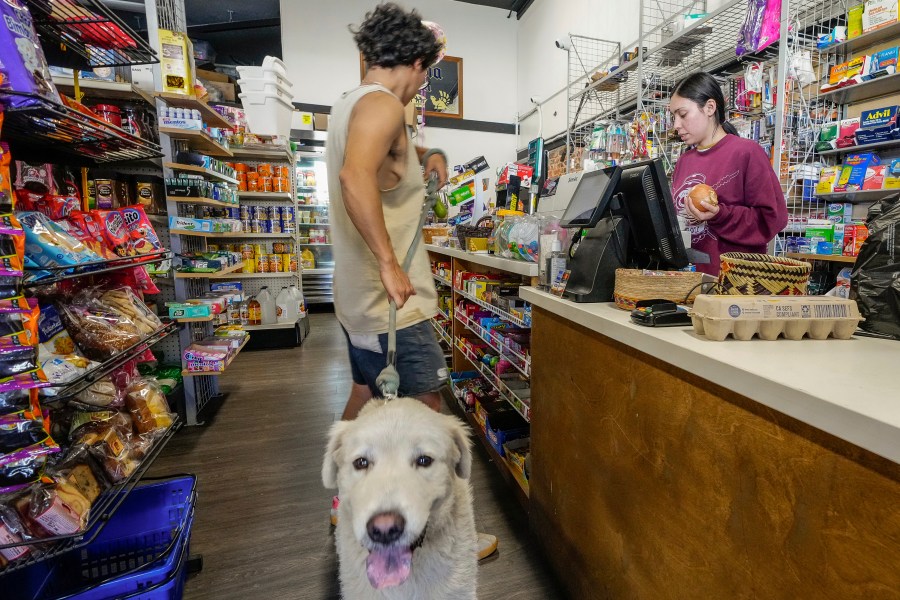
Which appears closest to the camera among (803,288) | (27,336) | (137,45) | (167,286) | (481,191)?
(803,288)

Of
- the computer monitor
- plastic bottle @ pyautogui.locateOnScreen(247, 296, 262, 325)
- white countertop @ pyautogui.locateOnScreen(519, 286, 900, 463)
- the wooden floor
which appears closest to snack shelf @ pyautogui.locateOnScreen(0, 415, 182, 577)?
the wooden floor

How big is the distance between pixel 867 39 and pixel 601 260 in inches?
156

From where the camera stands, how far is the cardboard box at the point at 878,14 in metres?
3.20

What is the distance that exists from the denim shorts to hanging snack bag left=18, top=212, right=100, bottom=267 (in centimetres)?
94

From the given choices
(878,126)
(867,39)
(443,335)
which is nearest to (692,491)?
(443,335)

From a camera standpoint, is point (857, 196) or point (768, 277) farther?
point (857, 196)

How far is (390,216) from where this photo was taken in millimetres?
1559

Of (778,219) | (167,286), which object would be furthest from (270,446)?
(778,219)

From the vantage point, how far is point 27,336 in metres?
1.15

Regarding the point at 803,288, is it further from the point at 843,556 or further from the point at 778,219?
the point at 778,219

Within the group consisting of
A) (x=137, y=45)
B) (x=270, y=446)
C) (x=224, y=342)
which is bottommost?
(x=270, y=446)

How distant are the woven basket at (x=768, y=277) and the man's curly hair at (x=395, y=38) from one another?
1.19 metres

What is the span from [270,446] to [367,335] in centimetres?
162

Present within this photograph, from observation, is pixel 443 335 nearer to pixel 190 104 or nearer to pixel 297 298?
pixel 297 298
